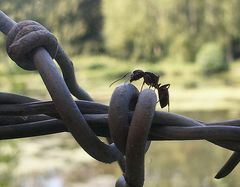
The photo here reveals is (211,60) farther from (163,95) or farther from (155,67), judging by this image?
(163,95)

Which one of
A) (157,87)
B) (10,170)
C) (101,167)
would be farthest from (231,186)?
(157,87)

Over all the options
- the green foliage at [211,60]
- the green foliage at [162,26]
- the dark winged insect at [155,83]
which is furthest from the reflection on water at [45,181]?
the green foliage at [211,60]

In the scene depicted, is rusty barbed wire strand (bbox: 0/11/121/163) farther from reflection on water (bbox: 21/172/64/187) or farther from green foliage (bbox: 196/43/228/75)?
green foliage (bbox: 196/43/228/75)

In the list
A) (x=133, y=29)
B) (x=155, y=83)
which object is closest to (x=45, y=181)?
(x=155, y=83)

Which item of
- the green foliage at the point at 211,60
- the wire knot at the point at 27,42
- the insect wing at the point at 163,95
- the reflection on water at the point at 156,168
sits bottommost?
the green foliage at the point at 211,60

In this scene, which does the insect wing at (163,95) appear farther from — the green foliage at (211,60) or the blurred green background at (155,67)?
the green foliage at (211,60)
